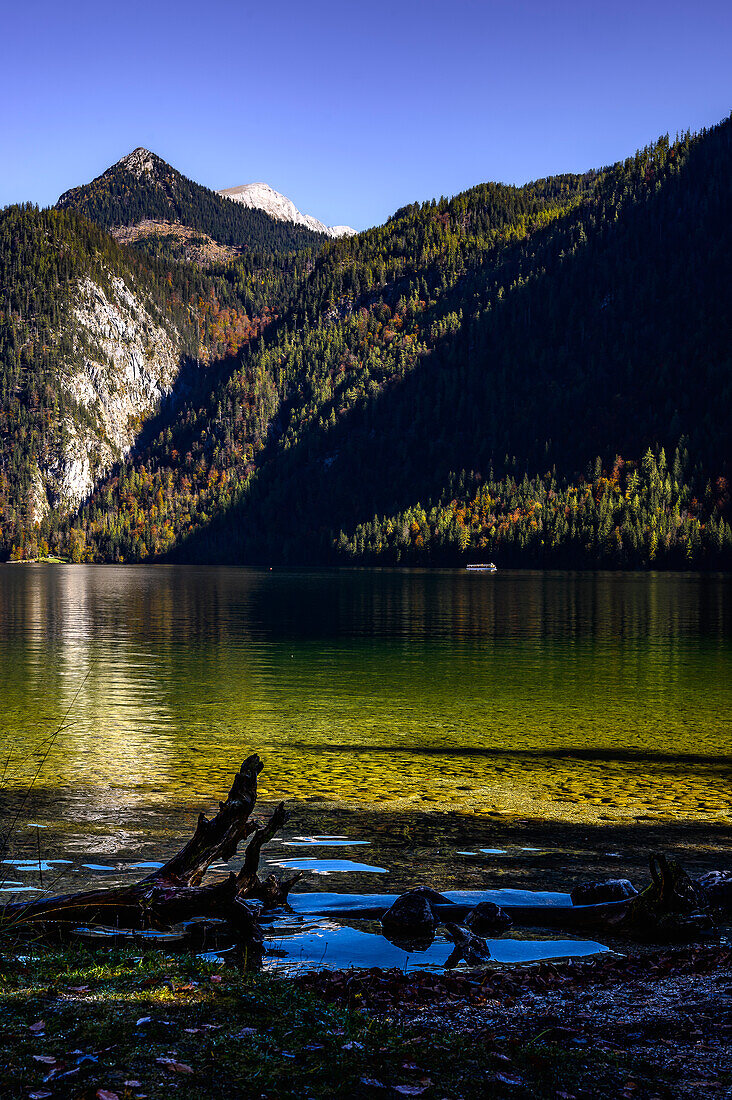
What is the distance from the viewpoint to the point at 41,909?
1180 centimetres

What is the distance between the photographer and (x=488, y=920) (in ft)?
40.6

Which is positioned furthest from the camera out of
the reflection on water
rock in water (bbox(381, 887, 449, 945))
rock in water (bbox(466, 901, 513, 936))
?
the reflection on water

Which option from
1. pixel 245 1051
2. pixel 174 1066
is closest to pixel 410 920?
pixel 245 1051

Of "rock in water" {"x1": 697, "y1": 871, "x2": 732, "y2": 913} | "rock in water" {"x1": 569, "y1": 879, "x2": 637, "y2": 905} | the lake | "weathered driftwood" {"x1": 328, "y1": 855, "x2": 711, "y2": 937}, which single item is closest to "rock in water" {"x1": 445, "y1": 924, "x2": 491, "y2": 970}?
"weathered driftwood" {"x1": 328, "y1": 855, "x2": 711, "y2": 937}

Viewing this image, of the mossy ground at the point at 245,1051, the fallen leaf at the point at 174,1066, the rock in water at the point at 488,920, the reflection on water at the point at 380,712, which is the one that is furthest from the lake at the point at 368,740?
the fallen leaf at the point at 174,1066

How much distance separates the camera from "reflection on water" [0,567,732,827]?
70.8ft

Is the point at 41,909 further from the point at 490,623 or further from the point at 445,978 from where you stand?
the point at 490,623

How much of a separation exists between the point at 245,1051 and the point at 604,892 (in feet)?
21.2

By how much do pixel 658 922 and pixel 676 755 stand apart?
14.4 m

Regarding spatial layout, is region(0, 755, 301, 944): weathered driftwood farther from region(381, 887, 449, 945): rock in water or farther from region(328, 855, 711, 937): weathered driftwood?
region(381, 887, 449, 945): rock in water

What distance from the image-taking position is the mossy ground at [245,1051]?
7371 mm

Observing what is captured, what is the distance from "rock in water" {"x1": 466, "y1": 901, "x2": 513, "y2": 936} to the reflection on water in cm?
695

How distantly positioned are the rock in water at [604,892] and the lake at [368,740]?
1757 mm

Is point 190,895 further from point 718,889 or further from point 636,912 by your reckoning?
point 718,889
